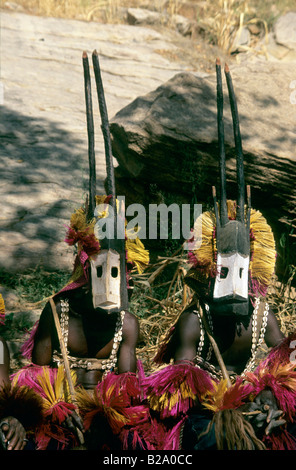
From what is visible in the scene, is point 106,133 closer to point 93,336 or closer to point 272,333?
point 93,336

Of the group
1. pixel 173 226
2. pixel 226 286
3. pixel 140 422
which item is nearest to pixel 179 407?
pixel 140 422

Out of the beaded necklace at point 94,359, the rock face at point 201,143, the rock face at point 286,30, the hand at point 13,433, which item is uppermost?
the rock face at point 286,30

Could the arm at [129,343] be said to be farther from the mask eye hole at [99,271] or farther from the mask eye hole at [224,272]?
the mask eye hole at [224,272]

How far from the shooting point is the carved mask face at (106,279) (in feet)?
8.84

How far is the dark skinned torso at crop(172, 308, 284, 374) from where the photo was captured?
291 cm

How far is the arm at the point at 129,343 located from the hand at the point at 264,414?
623 millimetres

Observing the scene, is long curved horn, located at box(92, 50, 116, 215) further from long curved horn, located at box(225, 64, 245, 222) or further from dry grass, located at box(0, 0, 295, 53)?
dry grass, located at box(0, 0, 295, 53)

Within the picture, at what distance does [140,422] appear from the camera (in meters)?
2.73

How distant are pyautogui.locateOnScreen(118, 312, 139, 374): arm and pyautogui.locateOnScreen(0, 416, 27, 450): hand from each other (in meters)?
0.60

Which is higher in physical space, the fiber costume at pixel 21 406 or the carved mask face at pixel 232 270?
the carved mask face at pixel 232 270

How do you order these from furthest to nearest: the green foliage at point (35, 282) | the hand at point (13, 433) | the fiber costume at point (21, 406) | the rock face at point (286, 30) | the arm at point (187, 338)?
the rock face at point (286, 30)
the green foliage at point (35, 282)
the arm at point (187, 338)
the fiber costume at point (21, 406)
the hand at point (13, 433)

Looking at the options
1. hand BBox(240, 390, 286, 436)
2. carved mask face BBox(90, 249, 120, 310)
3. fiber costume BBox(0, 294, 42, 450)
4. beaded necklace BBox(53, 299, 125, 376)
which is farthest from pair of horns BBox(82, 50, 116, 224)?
Result: hand BBox(240, 390, 286, 436)

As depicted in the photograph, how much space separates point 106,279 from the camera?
2697mm

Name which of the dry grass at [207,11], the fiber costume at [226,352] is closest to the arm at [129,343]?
the fiber costume at [226,352]
